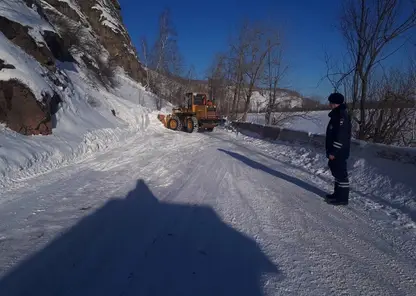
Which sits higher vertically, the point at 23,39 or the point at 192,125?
the point at 23,39

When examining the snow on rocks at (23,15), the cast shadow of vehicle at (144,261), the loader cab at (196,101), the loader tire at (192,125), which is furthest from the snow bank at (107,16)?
the cast shadow of vehicle at (144,261)

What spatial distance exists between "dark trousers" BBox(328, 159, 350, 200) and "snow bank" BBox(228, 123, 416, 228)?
0.51 meters

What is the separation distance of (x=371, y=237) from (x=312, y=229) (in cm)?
80

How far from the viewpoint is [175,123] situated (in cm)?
1977

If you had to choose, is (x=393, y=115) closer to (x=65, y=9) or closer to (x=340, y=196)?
(x=340, y=196)

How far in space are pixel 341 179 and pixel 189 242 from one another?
10.8 ft

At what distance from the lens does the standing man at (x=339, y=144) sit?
5117 millimetres

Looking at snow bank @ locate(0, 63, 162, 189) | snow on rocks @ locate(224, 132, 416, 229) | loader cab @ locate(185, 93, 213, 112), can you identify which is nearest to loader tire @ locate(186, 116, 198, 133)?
loader cab @ locate(185, 93, 213, 112)

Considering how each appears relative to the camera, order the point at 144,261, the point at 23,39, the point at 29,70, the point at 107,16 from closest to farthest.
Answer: the point at 144,261 → the point at 29,70 → the point at 23,39 → the point at 107,16

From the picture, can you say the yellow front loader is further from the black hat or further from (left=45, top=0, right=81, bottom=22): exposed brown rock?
(left=45, top=0, right=81, bottom=22): exposed brown rock

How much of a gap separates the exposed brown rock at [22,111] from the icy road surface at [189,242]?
308 cm

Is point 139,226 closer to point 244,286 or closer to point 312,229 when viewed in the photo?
point 244,286

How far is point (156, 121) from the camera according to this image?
22625mm

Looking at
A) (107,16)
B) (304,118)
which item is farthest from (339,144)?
(107,16)
